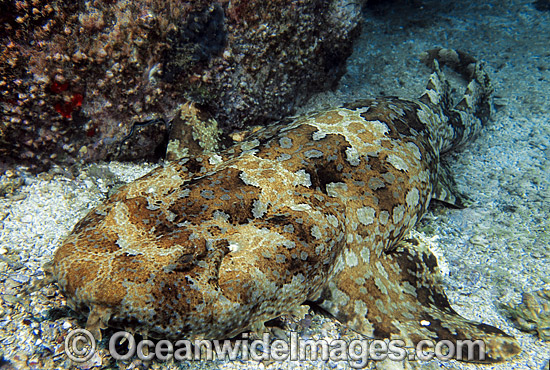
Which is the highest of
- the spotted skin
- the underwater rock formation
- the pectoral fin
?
the underwater rock formation

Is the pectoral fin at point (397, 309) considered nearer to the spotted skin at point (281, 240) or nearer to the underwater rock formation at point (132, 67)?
the spotted skin at point (281, 240)

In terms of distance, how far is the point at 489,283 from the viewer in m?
3.91

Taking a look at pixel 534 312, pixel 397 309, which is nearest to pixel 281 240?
pixel 397 309

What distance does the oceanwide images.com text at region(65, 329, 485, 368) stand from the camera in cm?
249

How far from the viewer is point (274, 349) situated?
2.97 m

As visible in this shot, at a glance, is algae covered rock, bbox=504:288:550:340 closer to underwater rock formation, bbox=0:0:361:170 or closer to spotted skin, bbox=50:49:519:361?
spotted skin, bbox=50:49:519:361

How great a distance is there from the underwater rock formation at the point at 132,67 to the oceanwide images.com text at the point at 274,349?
7.89ft

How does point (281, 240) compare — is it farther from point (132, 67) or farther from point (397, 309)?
A: point (132, 67)

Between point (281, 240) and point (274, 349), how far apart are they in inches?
40.4

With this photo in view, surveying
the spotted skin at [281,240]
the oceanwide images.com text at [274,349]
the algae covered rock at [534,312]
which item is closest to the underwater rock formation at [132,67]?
the spotted skin at [281,240]

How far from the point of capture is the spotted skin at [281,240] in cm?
238

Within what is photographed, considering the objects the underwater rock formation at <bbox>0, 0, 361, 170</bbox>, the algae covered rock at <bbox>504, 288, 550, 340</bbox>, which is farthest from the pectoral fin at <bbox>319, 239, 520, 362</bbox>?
the underwater rock formation at <bbox>0, 0, 361, 170</bbox>

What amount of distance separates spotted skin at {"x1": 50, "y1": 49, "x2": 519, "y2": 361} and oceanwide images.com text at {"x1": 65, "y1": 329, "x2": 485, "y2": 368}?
0.11m

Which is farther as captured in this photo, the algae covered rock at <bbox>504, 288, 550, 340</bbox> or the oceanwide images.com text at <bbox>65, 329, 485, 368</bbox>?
the algae covered rock at <bbox>504, 288, 550, 340</bbox>
